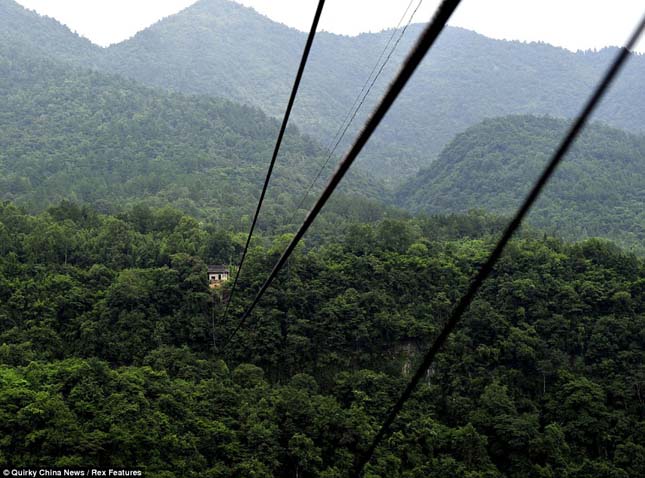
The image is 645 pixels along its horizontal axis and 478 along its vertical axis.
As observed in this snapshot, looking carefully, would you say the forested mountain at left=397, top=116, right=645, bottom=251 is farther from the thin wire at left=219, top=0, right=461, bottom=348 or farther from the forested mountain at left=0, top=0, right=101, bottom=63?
the forested mountain at left=0, top=0, right=101, bottom=63

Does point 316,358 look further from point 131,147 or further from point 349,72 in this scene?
point 349,72

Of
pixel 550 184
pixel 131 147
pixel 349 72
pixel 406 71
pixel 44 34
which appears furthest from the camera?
pixel 349 72

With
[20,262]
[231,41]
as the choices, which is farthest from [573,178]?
[231,41]

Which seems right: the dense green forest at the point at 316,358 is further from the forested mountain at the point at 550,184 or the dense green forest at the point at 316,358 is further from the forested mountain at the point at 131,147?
the forested mountain at the point at 550,184

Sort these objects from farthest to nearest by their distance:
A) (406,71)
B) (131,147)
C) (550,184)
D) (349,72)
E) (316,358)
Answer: (349,72) → (131,147) → (550,184) → (316,358) → (406,71)

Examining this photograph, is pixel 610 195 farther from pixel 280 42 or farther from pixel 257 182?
pixel 280 42

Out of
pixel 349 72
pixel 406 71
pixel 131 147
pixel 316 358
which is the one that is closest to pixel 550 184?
pixel 131 147

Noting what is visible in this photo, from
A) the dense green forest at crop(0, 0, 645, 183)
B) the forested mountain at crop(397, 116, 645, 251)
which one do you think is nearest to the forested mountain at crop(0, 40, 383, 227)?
the forested mountain at crop(397, 116, 645, 251)

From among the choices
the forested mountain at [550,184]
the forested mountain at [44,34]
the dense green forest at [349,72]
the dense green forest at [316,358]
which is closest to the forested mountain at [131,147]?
the forested mountain at [550,184]

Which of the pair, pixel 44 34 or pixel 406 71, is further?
pixel 44 34
